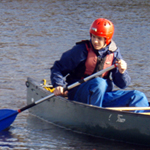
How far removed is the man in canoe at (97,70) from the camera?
5574 mm

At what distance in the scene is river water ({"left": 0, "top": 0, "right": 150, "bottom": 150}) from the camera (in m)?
5.77

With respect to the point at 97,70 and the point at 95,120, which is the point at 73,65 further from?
the point at 95,120

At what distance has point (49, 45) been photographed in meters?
12.3

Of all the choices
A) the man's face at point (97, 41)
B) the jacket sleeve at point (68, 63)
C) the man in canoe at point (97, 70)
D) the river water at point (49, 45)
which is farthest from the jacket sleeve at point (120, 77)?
the river water at point (49, 45)

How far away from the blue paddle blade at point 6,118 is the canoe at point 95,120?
1.43ft

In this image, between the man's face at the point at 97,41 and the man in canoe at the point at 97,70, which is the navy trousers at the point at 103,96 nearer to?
the man in canoe at the point at 97,70

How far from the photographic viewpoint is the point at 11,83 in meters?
8.40

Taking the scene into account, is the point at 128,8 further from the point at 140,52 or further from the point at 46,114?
the point at 46,114

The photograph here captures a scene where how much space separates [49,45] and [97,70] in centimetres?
670

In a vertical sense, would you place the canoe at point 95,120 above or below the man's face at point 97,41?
below

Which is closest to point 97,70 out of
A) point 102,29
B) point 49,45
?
point 102,29

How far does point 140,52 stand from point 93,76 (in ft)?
20.3

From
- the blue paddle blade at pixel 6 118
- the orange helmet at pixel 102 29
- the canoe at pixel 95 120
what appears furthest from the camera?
the blue paddle blade at pixel 6 118

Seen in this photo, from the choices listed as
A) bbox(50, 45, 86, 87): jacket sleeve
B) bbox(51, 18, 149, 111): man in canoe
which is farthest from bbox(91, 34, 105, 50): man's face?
bbox(50, 45, 86, 87): jacket sleeve
